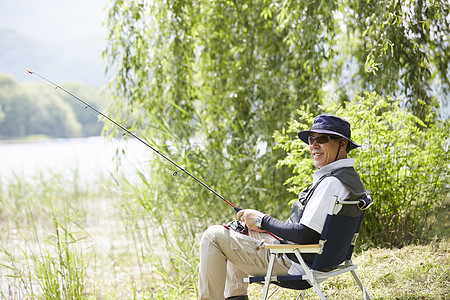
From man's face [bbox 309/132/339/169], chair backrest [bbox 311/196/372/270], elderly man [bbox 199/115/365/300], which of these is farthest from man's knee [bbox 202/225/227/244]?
man's face [bbox 309/132/339/169]

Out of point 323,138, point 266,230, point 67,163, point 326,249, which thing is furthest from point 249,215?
point 67,163

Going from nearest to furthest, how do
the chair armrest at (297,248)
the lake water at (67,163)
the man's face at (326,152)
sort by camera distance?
1. the chair armrest at (297,248)
2. the man's face at (326,152)
3. the lake water at (67,163)

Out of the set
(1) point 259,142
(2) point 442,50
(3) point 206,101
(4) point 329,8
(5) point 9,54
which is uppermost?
(5) point 9,54

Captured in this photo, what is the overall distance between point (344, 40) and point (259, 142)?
1.65 m

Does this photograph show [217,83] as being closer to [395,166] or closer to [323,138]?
[395,166]

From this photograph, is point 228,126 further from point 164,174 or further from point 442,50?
point 442,50

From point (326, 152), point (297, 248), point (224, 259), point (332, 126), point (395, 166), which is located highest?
point (332, 126)

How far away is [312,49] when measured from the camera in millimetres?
4004

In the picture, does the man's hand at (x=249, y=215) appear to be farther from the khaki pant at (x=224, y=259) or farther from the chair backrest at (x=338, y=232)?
the chair backrest at (x=338, y=232)

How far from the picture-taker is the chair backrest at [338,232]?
196 cm

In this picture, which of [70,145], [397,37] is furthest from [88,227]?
[397,37]

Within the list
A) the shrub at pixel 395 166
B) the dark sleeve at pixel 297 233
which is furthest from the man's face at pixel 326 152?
the shrub at pixel 395 166

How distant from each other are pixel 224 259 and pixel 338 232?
1.80 ft

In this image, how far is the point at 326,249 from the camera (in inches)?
78.5
